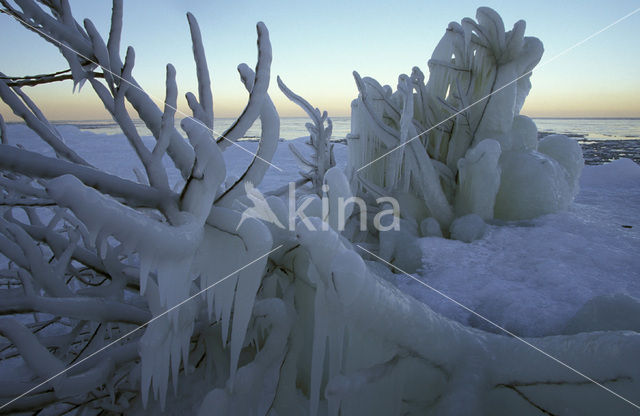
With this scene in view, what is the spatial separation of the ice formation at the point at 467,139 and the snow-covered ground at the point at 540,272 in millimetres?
408

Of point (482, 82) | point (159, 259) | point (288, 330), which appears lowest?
point (288, 330)

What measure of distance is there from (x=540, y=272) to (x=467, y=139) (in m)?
1.93

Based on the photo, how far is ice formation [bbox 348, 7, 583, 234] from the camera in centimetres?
324

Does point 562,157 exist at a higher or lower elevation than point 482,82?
lower

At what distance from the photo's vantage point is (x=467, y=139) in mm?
3742

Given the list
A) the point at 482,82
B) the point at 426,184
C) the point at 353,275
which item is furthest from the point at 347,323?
the point at 482,82

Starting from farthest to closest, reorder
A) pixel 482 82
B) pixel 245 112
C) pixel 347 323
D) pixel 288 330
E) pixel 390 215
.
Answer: pixel 482 82 → pixel 390 215 → pixel 288 330 → pixel 347 323 → pixel 245 112

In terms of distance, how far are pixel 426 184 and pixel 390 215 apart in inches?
19.8

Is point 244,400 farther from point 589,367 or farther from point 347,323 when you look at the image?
point 589,367

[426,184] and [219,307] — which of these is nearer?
[219,307]

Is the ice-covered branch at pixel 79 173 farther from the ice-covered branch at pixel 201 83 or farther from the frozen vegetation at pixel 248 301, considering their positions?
the ice-covered branch at pixel 201 83

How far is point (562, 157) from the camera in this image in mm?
3809

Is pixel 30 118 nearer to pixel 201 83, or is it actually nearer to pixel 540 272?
pixel 201 83

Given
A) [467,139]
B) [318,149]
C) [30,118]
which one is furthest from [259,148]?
[467,139]
